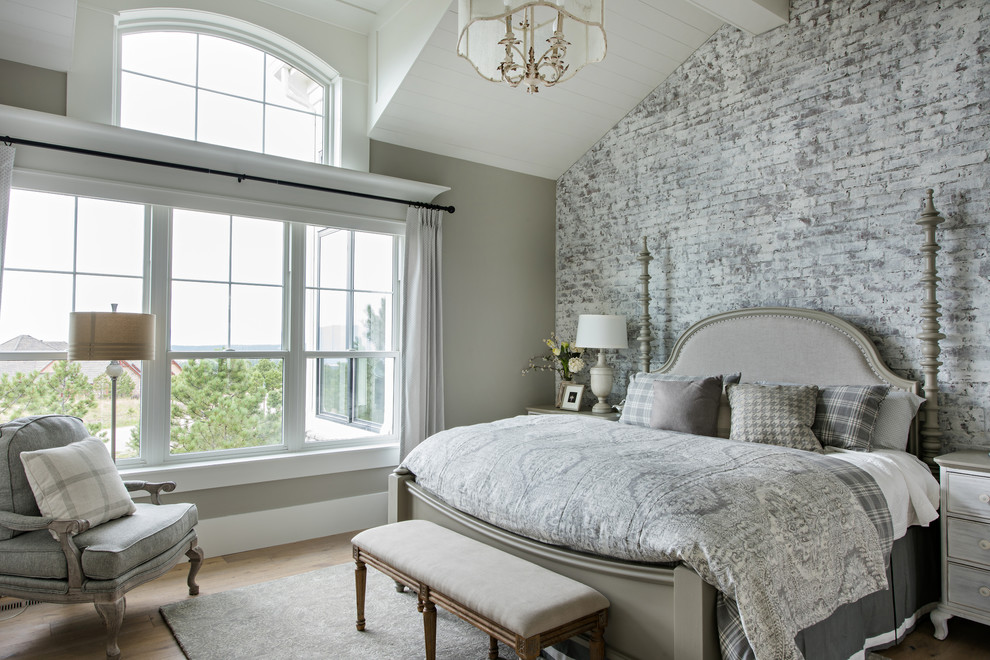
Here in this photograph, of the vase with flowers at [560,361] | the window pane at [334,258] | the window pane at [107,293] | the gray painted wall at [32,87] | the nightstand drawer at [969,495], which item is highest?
the gray painted wall at [32,87]

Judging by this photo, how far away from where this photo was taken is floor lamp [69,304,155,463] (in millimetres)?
3059

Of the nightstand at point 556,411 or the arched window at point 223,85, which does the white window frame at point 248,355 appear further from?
the nightstand at point 556,411

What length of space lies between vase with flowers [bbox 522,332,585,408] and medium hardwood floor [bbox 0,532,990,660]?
2574mm

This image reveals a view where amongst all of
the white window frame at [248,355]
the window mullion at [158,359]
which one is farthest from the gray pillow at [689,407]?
the window mullion at [158,359]

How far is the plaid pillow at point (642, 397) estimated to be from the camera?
3945mm

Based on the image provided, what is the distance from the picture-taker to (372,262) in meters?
4.66

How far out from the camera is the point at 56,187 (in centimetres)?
→ 340

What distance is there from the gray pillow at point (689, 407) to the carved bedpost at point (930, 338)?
3.39 feet

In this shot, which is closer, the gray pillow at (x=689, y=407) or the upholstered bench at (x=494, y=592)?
the upholstered bench at (x=494, y=592)

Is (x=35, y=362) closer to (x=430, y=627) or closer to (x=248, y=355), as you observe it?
(x=248, y=355)

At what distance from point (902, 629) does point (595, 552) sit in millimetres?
1561

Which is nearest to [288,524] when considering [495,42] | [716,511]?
[716,511]

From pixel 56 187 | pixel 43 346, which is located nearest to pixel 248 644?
pixel 43 346

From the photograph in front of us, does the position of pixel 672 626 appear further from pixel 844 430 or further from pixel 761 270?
pixel 761 270
